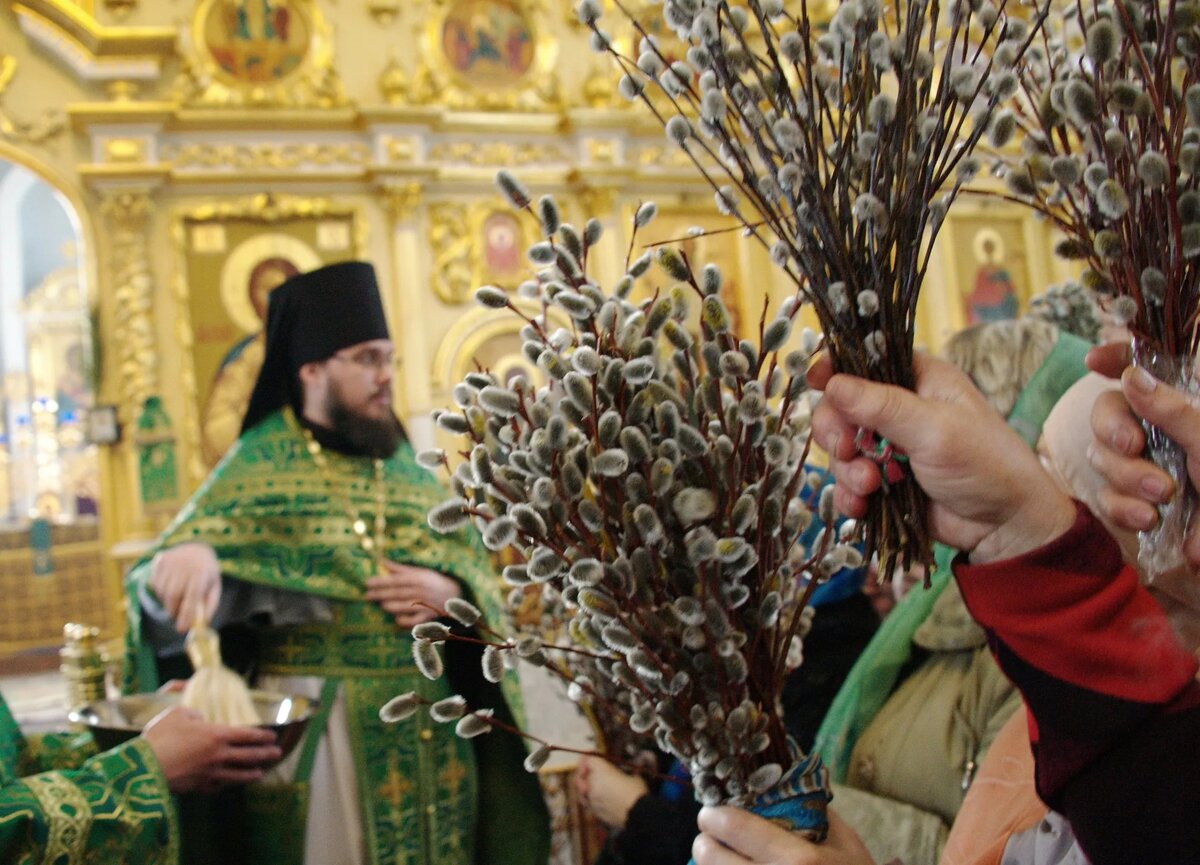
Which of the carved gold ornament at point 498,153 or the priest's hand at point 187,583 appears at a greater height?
the carved gold ornament at point 498,153

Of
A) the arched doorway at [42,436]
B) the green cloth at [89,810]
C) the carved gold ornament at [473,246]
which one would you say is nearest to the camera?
the green cloth at [89,810]

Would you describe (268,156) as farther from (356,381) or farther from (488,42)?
(356,381)

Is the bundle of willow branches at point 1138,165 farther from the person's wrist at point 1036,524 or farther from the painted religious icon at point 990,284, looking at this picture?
the painted religious icon at point 990,284

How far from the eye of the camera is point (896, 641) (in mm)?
1798

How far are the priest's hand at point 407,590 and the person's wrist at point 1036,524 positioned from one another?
5.93 feet

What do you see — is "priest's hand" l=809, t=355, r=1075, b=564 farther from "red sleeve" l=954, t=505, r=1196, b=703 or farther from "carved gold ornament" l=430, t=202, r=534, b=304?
"carved gold ornament" l=430, t=202, r=534, b=304

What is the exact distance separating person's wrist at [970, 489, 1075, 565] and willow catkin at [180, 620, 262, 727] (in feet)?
5.70

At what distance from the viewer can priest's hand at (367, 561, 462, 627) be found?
8.33 ft

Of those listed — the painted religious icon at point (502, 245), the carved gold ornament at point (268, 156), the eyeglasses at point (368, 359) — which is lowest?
the eyeglasses at point (368, 359)

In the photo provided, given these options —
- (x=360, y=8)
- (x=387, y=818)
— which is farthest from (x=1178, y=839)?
(x=360, y=8)

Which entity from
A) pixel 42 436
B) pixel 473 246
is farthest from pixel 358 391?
pixel 42 436

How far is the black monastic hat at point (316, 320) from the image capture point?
8.77 ft

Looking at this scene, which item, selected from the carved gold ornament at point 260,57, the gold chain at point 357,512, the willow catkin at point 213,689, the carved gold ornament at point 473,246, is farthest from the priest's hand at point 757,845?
the carved gold ornament at point 260,57

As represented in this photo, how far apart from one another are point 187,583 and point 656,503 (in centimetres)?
175
